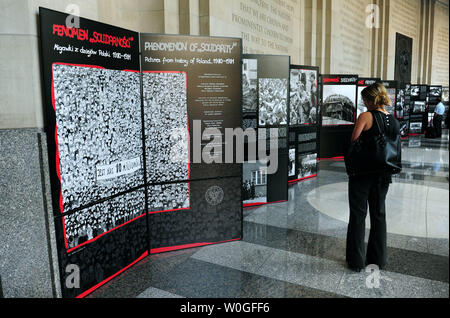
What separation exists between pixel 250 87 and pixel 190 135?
6.79 ft

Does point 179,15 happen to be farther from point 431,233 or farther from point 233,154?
point 431,233

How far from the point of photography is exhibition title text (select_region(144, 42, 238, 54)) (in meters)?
3.60

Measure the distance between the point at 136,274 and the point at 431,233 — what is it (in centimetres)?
362

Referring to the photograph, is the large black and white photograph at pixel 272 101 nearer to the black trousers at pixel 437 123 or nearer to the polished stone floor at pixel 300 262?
the polished stone floor at pixel 300 262

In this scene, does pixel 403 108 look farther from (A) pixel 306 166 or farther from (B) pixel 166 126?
(B) pixel 166 126

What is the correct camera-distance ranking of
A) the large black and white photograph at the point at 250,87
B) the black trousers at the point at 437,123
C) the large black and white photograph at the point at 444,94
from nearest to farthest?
the large black and white photograph at the point at 250,87, the black trousers at the point at 437,123, the large black and white photograph at the point at 444,94

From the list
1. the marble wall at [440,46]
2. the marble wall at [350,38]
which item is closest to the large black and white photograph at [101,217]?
the marble wall at [350,38]

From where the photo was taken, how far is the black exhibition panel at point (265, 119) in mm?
5637

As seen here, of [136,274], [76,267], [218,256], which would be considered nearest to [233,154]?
[218,256]

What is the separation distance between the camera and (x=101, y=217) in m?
3.23

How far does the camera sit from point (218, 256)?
3871 mm

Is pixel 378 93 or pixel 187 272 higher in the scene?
pixel 378 93

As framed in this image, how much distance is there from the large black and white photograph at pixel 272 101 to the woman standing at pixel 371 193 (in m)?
2.39

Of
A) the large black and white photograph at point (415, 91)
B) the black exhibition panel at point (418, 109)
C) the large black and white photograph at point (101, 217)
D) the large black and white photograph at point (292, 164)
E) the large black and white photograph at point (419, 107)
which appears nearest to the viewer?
the large black and white photograph at point (101, 217)
